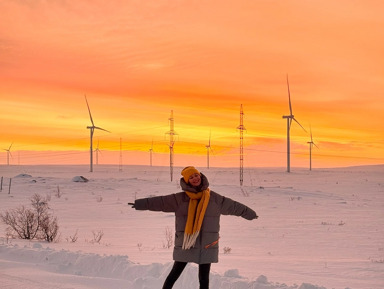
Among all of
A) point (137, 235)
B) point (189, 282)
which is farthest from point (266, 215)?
point (189, 282)

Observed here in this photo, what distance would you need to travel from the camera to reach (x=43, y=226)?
1487 centimetres

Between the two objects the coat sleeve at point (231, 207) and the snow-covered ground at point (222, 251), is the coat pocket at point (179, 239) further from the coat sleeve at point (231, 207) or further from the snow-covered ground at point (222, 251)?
the snow-covered ground at point (222, 251)

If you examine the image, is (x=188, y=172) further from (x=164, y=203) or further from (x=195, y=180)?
(x=164, y=203)

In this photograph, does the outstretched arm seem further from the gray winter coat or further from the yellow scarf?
the yellow scarf

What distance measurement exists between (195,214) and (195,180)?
1.43ft

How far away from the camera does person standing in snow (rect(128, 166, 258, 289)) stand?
21.3ft

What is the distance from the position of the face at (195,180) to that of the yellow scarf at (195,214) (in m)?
0.12

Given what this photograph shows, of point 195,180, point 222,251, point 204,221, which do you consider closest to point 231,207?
point 204,221

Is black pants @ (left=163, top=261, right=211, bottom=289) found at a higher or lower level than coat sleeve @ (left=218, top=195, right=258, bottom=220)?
lower

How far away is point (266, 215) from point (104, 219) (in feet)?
25.0

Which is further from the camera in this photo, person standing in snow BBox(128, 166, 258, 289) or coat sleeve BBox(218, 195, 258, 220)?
coat sleeve BBox(218, 195, 258, 220)

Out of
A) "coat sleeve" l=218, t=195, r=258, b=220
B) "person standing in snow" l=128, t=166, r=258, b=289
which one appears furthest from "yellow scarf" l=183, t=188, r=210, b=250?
"coat sleeve" l=218, t=195, r=258, b=220

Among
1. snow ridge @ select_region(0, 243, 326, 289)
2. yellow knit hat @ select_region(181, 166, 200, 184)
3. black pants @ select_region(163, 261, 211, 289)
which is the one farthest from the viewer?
snow ridge @ select_region(0, 243, 326, 289)

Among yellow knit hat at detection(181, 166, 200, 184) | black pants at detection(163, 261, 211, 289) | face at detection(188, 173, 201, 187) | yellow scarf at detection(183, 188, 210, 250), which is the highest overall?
yellow knit hat at detection(181, 166, 200, 184)
